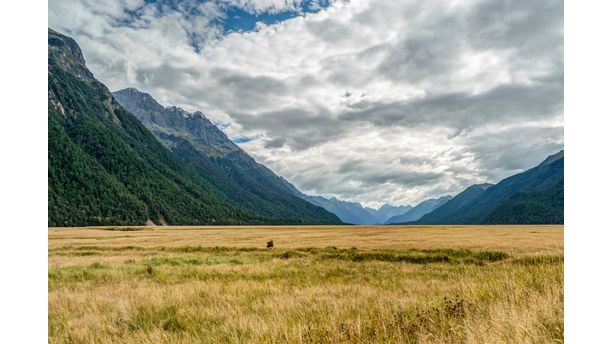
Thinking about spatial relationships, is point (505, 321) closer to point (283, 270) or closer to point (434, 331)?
point (434, 331)

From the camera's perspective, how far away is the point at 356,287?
45.5ft

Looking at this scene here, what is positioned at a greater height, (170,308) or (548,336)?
(548,336)

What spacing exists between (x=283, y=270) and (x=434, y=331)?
1568 centimetres
